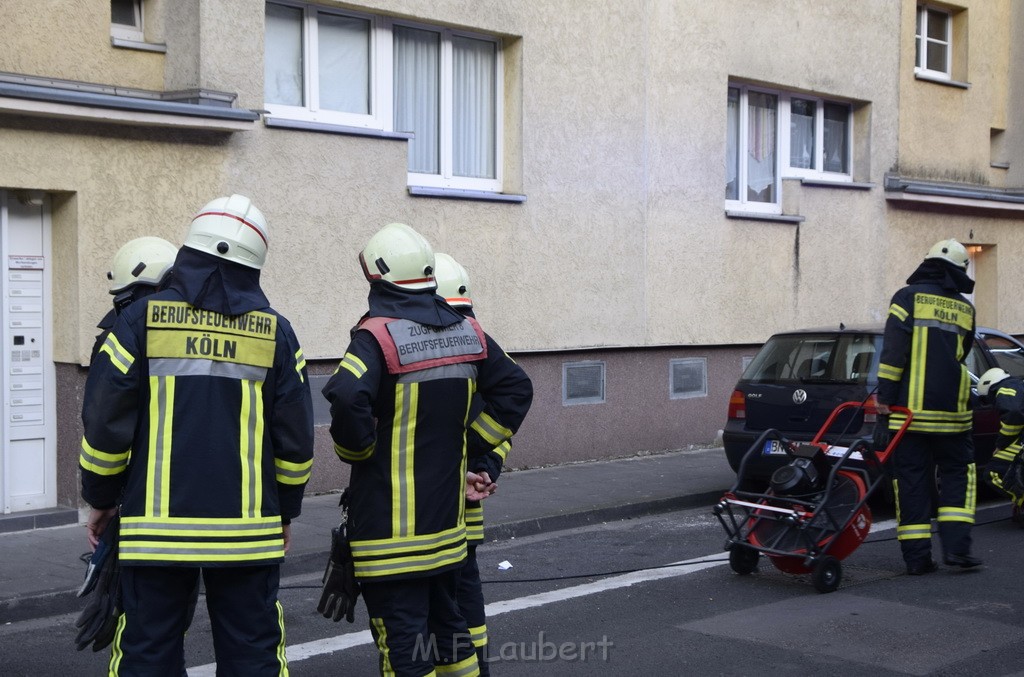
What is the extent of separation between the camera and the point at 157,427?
3.92 meters

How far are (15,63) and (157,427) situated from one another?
6.05 m

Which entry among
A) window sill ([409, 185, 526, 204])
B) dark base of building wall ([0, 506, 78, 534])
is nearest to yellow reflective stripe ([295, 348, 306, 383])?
dark base of building wall ([0, 506, 78, 534])

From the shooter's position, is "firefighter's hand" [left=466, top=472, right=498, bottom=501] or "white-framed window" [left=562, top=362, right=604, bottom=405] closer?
"firefighter's hand" [left=466, top=472, right=498, bottom=501]

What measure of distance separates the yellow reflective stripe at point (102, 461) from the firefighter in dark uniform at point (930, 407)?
17.0ft

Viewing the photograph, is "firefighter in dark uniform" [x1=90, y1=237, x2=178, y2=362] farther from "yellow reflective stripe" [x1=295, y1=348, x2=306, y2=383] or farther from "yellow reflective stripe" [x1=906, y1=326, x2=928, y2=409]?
"yellow reflective stripe" [x1=906, y1=326, x2=928, y2=409]

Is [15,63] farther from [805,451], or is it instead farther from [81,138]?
[805,451]

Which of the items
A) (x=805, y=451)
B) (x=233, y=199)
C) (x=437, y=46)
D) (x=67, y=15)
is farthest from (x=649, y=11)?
(x=233, y=199)

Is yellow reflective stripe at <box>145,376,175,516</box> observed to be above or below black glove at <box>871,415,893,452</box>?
above

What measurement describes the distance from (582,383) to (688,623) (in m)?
6.27

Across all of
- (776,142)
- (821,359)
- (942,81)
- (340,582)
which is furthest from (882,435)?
(942,81)

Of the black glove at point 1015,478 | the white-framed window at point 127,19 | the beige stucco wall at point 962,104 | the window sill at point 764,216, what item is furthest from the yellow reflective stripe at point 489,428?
the beige stucco wall at point 962,104

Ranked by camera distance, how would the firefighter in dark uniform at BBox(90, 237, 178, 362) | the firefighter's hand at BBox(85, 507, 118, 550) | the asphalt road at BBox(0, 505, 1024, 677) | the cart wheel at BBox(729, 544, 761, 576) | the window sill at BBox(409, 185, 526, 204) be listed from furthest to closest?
the window sill at BBox(409, 185, 526, 204) < the cart wheel at BBox(729, 544, 761, 576) < the asphalt road at BBox(0, 505, 1024, 677) < the firefighter in dark uniform at BBox(90, 237, 178, 362) < the firefighter's hand at BBox(85, 507, 118, 550)

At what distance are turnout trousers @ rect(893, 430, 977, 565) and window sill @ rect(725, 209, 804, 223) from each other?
22.4ft

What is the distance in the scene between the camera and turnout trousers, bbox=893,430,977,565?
7.62 meters
